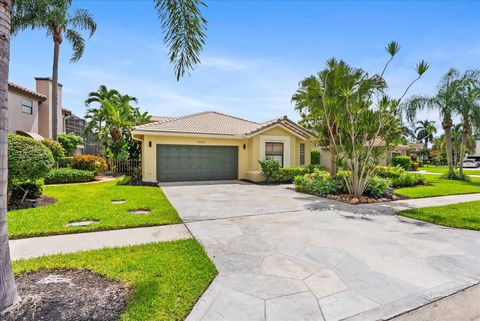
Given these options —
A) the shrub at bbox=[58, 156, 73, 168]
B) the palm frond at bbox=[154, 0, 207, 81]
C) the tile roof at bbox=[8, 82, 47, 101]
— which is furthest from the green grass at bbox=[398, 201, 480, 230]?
the tile roof at bbox=[8, 82, 47, 101]

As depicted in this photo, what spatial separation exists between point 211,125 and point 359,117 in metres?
11.0

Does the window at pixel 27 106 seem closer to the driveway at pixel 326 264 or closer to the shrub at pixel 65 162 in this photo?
the shrub at pixel 65 162

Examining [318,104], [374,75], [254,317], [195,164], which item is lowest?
[254,317]

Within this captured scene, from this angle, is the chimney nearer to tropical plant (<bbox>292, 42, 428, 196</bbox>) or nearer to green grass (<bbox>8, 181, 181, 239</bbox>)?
green grass (<bbox>8, 181, 181, 239</bbox>)

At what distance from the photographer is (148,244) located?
502cm

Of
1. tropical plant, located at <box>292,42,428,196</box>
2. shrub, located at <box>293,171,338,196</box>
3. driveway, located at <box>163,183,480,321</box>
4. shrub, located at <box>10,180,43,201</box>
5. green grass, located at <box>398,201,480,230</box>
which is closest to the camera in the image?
driveway, located at <box>163,183,480,321</box>

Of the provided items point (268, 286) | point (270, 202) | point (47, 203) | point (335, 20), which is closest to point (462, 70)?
point (335, 20)

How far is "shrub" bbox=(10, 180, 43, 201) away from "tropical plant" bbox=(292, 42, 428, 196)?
11350mm

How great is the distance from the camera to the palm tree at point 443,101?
60.1 ft

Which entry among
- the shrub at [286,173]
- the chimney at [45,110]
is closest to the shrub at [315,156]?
the shrub at [286,173]

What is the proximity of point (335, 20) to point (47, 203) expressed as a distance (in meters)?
12.7

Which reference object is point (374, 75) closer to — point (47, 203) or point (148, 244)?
point (148, 244)

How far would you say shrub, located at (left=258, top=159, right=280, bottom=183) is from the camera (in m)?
16.2

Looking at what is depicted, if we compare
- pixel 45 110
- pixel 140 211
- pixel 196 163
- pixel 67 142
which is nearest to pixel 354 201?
pixel 140 211
